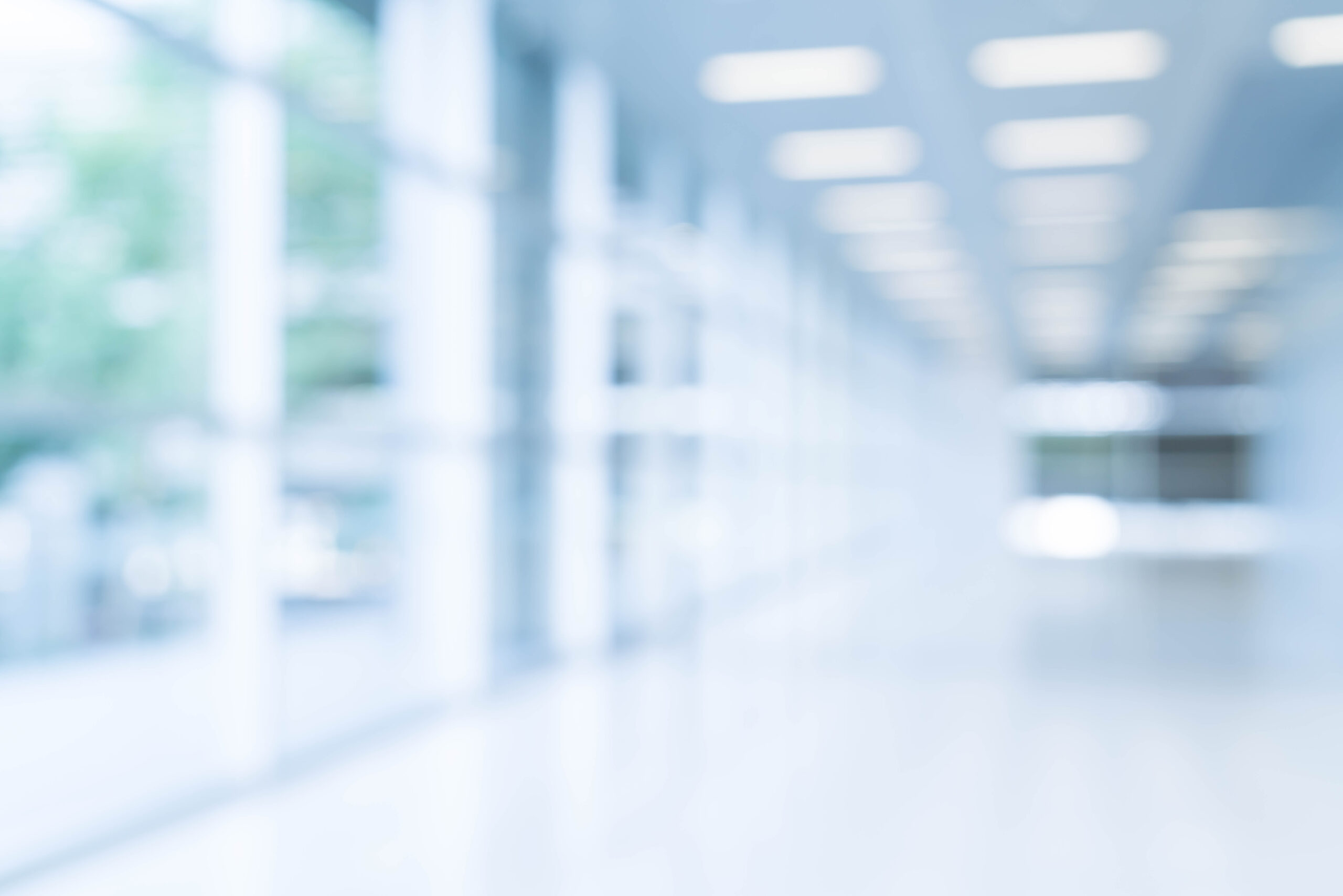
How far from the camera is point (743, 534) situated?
1416 cm

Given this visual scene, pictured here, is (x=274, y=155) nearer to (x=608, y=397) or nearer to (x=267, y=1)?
(x=267, y=1)

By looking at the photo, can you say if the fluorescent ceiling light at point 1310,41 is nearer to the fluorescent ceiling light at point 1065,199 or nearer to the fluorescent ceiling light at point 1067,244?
the fluorescent ceiling light at point 1065,199

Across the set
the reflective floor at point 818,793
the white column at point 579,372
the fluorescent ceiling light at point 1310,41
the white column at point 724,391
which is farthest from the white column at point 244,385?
the white column at point 724,391

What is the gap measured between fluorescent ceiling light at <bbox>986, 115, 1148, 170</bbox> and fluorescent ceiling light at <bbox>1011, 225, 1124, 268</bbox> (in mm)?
2933

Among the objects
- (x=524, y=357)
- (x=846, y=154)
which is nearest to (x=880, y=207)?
(x=846, y=154)

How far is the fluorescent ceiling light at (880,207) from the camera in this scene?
1220cm

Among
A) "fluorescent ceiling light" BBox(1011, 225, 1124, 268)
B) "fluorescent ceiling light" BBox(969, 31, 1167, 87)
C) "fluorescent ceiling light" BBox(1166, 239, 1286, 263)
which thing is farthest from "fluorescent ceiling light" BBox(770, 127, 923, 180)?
"fluorescent ceiling light" BBox(1166, 239, 1286, 263)

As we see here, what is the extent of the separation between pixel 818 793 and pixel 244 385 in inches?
118

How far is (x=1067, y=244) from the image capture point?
49.4ft

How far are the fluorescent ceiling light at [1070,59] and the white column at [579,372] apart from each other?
9.27 feet

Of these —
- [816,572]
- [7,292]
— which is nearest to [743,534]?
[816,572]

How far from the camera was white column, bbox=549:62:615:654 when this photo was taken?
938cm

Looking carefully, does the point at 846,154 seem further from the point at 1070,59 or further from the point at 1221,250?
the point at 1221,250

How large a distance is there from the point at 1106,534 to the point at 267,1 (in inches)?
1114
